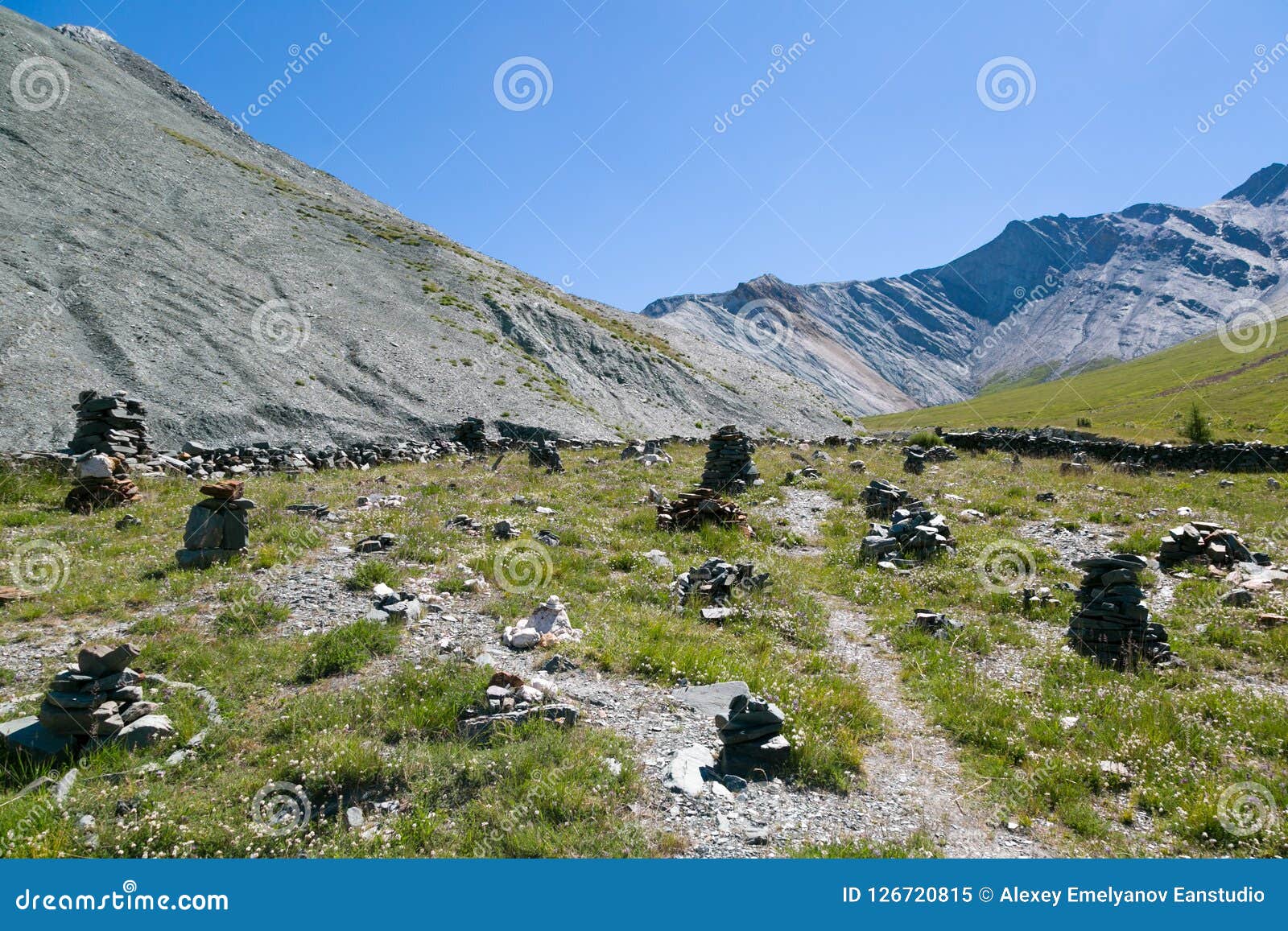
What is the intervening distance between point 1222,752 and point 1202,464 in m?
30.8

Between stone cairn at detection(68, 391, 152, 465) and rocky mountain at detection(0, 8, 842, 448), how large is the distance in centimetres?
342

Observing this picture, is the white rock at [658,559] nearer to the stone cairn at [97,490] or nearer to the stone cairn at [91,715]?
the stone cairn at [91,715]

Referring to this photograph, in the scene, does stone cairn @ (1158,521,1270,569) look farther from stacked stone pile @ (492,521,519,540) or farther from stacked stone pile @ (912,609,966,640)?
stacked stone pile @ (492,521,519,540)

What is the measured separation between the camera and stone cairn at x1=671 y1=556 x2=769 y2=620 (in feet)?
39.9

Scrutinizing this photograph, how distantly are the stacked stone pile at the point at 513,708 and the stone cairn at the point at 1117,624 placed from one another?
8169 millimetres

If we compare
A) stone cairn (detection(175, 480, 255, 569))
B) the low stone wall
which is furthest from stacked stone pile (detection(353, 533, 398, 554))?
the low stone wall

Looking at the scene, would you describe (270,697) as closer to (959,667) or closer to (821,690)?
(821,690)

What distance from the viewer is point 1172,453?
3133 cm

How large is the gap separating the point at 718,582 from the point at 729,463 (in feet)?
40.6

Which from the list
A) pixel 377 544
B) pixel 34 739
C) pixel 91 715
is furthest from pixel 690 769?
pixel 377 544

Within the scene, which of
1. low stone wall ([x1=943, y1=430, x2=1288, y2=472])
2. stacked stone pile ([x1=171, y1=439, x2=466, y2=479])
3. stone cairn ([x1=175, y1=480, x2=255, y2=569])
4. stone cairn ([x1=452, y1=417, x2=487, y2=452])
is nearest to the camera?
stone cairn ([x1=175, y1=480, x2=255, y2=569])

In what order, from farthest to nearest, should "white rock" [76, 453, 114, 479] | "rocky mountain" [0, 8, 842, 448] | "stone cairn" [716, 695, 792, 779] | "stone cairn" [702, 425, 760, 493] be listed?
"rocky mountain" [0, 8, 842, 448]
"stone cairn" [702, 425, 760, 493]
"white rock" [76, 453, 114, 479]
"stone cairn" [716, 695, 792, 779]

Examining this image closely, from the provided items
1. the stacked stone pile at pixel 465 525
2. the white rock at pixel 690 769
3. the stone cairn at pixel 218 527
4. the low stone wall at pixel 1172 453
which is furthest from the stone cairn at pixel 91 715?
the low stone wall at pixel 1172 453

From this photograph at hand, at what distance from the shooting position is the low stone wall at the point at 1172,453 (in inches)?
1171
